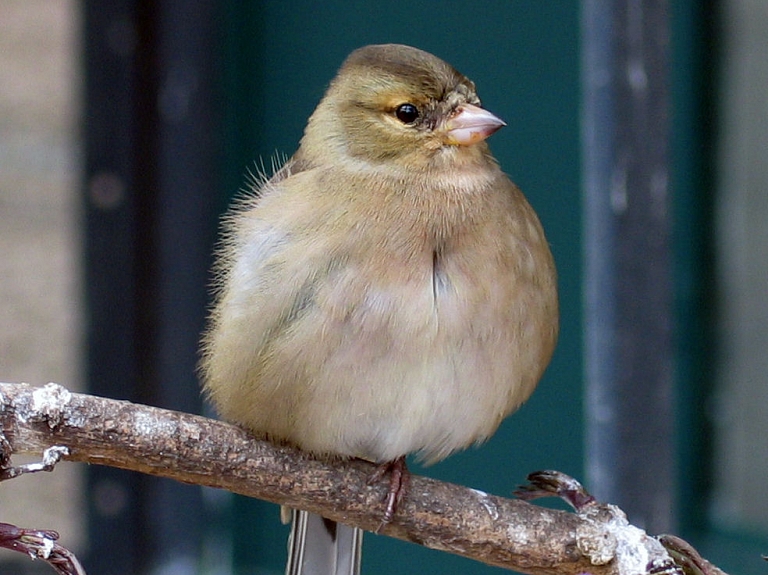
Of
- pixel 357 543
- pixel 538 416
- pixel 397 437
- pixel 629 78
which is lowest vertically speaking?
pixel 538 416

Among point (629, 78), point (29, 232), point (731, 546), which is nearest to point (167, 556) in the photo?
point (29, 232)

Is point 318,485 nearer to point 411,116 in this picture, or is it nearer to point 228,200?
point 411,116

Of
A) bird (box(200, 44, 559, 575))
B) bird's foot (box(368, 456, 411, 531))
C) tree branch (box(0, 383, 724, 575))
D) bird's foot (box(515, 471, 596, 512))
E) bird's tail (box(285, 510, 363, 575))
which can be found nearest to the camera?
tree branch (box(0, 383, 724, 575))

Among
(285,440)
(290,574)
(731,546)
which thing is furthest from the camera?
(731,546)

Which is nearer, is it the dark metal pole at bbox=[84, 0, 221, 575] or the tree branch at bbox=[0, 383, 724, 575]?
the tree branch at bbox=[0, 383, 724, 575]

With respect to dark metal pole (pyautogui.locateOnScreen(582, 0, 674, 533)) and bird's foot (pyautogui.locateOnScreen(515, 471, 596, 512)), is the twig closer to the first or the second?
bird's foot (pyautogui.locateOnScreen(515, 471, 596, 512))

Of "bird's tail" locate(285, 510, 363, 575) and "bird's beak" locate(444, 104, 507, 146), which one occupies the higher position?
"bird's beak" locate(444, 104, 507, 146)

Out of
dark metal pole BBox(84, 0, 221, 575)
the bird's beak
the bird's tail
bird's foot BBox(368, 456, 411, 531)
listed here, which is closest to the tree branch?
bird's foot BBox(368, 456, 411, 531)

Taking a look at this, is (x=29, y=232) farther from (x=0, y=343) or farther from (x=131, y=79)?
(x=131, y=79)
